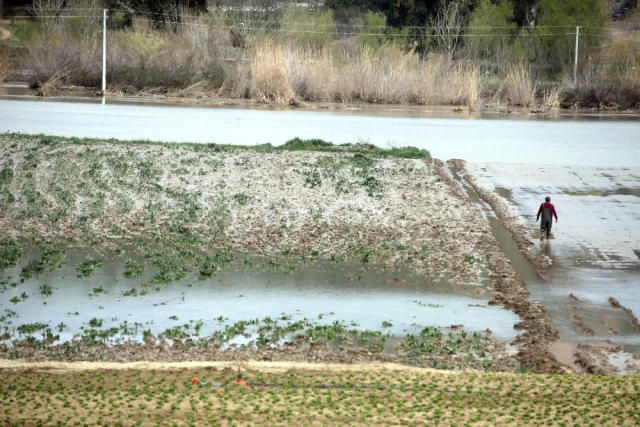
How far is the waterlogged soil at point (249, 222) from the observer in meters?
10.8

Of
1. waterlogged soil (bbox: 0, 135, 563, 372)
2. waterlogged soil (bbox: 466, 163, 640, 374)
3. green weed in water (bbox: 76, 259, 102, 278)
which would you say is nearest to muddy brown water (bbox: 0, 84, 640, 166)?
waterlogged soil (bbox: 466, 163, 640, 374)

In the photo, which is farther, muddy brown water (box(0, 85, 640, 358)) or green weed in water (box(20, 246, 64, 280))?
green weed in water (box(20, 246, 64, 280))

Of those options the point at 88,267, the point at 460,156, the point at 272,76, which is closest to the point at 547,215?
the point at 88,267

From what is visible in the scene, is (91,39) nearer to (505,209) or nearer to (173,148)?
(173,148)

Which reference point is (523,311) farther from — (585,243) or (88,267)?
(88,267)

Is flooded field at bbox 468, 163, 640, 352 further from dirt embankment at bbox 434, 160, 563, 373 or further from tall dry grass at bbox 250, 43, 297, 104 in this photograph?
tall dry grass at bbox 250, 43, 297, 104

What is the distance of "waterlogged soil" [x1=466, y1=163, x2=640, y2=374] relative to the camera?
10.9 meters

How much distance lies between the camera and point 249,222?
16.5 meters

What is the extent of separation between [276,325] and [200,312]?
3.15 ft

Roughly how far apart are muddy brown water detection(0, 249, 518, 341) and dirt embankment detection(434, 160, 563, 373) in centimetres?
18

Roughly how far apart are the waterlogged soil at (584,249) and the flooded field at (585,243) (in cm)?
1

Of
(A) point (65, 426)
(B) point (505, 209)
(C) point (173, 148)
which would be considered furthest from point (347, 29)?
(A) point (65, 426)

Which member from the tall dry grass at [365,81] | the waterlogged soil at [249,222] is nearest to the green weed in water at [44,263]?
the waterlogged soil at [249,222]

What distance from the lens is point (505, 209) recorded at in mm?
18125
